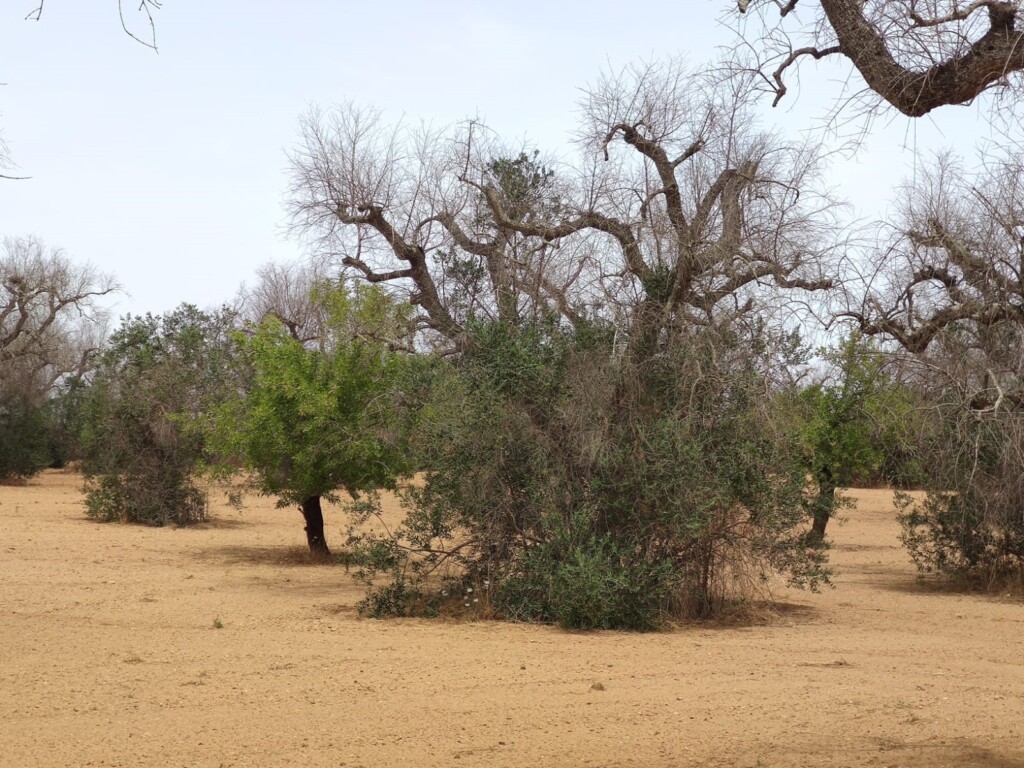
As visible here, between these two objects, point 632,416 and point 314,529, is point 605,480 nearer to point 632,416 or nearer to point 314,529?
point 632,416

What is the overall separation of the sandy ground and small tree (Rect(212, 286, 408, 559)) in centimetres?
267

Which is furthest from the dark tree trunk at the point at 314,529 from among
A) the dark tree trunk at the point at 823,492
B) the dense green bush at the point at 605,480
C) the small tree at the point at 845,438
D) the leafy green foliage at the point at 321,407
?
the small tree at the point at 845,438

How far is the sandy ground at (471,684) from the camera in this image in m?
7.02

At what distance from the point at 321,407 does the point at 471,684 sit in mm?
9040

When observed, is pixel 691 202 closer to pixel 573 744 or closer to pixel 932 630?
pixel 932 630

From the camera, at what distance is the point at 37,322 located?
50.1 metres

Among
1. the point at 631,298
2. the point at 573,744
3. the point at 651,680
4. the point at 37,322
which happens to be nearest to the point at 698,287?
the point at 631,298

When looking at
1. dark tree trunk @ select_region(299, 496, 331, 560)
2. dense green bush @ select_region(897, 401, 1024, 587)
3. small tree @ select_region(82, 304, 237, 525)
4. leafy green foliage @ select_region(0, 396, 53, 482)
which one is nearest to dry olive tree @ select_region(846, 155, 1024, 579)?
dense green bush @ select_region(897, 401, 1024, 587)

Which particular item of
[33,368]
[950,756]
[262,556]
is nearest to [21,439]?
[33,368]

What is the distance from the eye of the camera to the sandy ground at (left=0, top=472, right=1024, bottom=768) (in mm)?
7023

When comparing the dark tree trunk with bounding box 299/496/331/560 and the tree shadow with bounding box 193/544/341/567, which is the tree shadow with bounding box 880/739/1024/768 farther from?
the dark tree trunk with bounding box 299/496/331/560

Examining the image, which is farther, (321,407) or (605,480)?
(321,407)

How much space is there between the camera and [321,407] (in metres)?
17.5

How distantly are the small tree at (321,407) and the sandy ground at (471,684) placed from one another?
2.67 m
